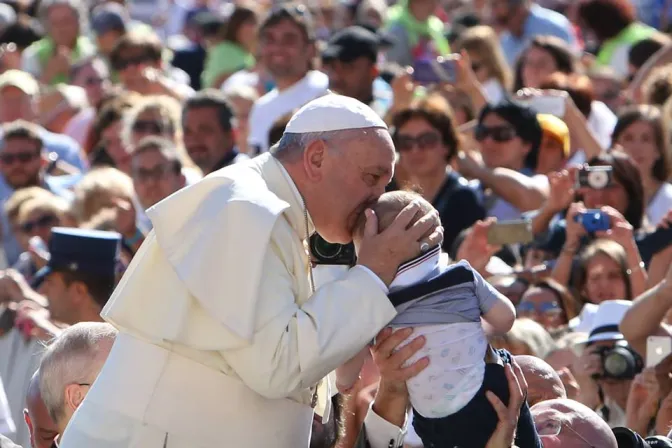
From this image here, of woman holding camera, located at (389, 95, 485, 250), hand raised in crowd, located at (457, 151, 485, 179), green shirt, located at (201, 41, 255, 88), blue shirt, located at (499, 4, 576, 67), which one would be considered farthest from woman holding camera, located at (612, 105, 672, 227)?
green shirt, located at (201, 41, 255, 88)

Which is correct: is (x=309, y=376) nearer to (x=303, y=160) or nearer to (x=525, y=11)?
(x=303, y=160)

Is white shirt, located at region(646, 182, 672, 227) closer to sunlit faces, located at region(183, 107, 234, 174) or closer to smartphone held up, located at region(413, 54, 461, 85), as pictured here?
smartphone held up, located at region(413, 54, 461, 85)

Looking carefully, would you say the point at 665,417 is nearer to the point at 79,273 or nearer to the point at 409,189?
the point at 409,189

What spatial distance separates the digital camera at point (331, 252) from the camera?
4.61 m

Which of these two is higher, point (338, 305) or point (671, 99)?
point (338, 305)

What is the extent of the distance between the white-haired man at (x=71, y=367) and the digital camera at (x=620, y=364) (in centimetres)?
208

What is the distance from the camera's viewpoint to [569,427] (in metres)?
4.62

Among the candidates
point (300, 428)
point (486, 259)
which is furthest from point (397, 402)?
point (486, 259)

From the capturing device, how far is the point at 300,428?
4.14 meters

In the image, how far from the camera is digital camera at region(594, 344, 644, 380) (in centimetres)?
595

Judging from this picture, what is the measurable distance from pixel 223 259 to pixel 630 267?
11.2 feet

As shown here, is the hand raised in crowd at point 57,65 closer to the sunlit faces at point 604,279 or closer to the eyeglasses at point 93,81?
the eyeglasses at point 93,81

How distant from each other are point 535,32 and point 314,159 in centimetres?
824

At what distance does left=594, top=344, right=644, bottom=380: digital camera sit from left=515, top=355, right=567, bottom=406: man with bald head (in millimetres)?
933
